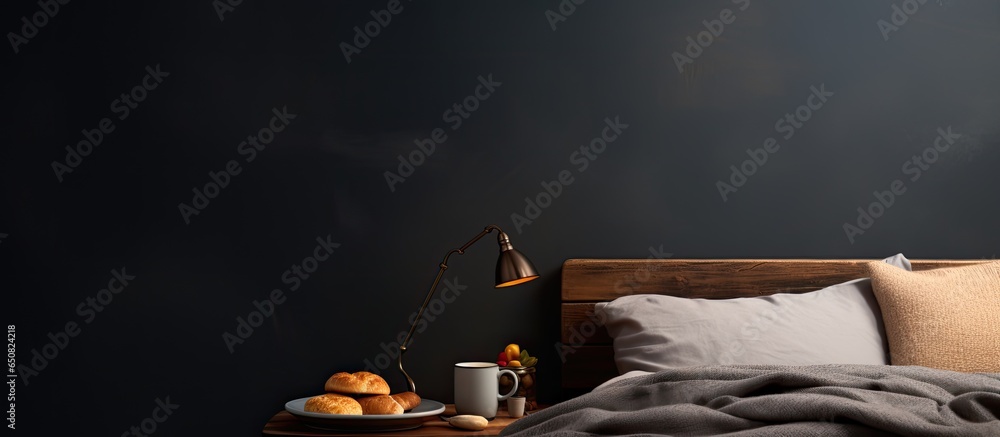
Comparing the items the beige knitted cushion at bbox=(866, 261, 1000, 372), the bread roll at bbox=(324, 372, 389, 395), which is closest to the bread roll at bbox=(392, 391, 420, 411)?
the bread roll at bbox=(324, 372, 389, 395)

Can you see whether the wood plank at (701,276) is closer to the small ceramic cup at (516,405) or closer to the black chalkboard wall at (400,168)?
the black chalkboard wall at (400,168)

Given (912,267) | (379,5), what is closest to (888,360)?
(912,267)

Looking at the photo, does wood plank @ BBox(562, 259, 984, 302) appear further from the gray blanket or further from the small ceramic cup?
the gray blanket

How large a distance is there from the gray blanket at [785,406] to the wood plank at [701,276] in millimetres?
876

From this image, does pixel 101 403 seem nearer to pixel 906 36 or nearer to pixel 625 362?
pixel 625 362

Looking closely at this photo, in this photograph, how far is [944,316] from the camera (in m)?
2.07

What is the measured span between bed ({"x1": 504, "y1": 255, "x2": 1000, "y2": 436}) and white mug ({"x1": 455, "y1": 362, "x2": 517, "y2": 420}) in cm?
32

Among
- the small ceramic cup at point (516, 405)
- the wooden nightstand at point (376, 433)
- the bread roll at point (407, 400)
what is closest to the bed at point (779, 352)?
the small ceramic cup at point (516, 405)

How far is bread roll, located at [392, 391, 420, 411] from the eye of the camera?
2166 mm

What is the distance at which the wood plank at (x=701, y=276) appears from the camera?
2434 millimetres

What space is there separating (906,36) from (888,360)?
1.11 meters

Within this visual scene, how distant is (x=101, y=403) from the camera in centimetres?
239

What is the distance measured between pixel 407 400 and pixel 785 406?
46.3 inches

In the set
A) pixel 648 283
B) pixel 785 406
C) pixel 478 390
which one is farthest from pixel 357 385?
pixel 785 406
